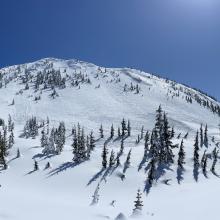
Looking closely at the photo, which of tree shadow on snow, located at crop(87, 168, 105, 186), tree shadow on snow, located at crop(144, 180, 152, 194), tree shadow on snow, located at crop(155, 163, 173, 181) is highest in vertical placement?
tree shadow on snow, located at crop(155, 163, 173, 181)

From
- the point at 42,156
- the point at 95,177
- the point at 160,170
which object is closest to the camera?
the point at 95,177

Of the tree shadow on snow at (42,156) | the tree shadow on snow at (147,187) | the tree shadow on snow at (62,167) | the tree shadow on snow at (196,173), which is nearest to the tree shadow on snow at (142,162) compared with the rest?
the tree shadow on snow at (147,187)

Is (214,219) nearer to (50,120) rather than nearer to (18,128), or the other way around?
(18,128)

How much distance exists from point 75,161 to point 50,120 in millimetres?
84654

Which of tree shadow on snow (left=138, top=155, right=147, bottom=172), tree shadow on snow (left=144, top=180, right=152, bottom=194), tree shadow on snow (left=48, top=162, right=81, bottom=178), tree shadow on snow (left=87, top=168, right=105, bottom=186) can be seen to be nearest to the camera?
tree shadow on snow (left=144, top=180, right=152, bottom=194)

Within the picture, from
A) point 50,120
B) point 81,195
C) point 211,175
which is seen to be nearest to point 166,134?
point 211,175

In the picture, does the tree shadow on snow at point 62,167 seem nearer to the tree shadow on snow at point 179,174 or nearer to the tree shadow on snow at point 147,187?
the tree shadow on snow at point 147,187

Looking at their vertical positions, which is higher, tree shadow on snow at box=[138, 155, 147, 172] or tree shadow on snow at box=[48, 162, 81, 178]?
tree shadow on snow at box=[138, 155, 147, 172]

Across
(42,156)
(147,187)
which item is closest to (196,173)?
(147,187)

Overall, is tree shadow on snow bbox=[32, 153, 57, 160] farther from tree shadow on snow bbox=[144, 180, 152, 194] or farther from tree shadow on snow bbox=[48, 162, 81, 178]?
tree shadow on snow bbox=[144, 180, 152, 194]

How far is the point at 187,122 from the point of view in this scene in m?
171

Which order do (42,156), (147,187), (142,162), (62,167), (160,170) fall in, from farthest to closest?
(42,156)
(142,162)
(160,170)
(62,167)
(147,187)

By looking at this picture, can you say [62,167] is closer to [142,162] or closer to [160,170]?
[142,162]

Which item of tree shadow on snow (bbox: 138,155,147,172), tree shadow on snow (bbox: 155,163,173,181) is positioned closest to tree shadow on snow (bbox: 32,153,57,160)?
tree shadow on snow (bbox: 138,155,147,172)
